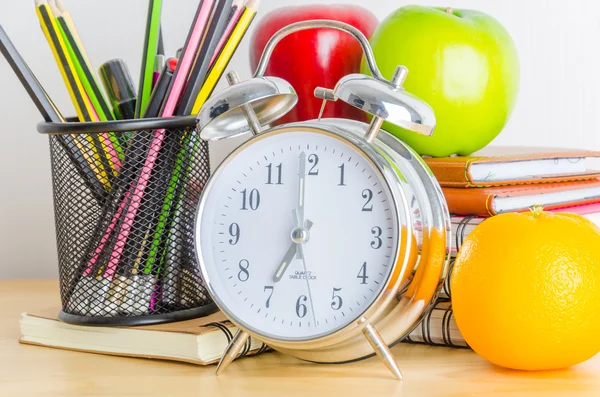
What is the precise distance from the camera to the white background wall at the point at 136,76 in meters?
1.11

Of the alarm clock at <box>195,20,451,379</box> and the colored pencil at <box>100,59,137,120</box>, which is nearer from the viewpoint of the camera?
the alarm clock at <box>195,20,451,379</box>

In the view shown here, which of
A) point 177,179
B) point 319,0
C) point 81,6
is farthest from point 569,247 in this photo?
point 81,6

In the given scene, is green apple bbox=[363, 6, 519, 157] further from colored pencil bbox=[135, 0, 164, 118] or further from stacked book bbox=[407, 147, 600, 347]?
colored pencil bbox=[135, 0, 164, 118]

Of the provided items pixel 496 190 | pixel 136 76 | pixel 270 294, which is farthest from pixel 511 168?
pixel 136 76

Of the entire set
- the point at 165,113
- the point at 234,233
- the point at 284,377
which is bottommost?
the point at 284,377

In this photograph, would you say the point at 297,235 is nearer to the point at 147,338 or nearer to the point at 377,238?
the point at 377,238

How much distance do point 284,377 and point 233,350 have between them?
A: 5 cm

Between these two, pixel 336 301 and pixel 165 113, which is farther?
pixel 165 113

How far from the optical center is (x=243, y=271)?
74cm

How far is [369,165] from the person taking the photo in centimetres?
71

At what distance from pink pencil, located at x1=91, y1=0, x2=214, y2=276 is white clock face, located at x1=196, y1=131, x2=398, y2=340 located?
0.33 ft

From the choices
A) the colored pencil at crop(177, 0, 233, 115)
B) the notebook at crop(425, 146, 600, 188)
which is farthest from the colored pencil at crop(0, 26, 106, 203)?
the notebook at crop(425, 146, 600, 188)

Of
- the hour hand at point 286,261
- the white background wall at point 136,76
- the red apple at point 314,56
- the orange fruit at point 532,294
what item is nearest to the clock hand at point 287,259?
the hour hand at point 286,261

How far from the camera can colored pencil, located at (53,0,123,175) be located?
2.74 ft
